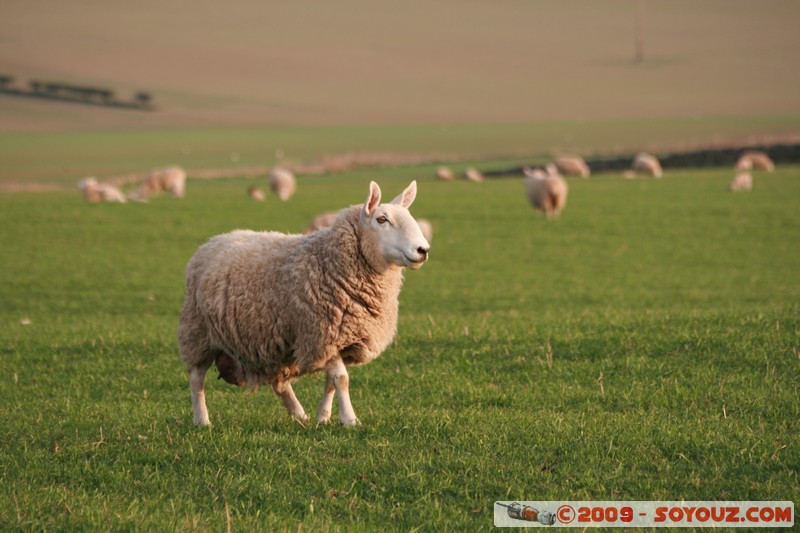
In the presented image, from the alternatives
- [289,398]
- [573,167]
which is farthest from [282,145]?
[289,398]

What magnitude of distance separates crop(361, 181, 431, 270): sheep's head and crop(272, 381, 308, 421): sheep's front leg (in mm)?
1527

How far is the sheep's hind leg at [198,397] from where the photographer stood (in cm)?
777

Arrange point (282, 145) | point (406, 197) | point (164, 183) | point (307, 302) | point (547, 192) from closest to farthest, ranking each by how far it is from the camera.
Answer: point (307, 302) < point (406, 197) < point (547, 192) < point (164, 183) < point (282, 145)

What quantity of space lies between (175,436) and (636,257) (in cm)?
2142

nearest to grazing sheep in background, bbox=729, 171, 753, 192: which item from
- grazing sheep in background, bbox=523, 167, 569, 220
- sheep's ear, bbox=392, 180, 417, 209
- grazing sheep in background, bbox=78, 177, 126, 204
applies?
grazing sheep in background, bbox=523, 167, 569, 220

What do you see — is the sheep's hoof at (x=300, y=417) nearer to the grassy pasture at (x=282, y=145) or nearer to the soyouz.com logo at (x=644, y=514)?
the soyouz.com logo at (x=644, y=514)

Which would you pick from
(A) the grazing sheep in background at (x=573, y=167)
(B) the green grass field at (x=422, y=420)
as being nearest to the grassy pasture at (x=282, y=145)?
(A) the grazing sheep in background at (x=573, y=167)

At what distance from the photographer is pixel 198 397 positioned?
25.8 ft

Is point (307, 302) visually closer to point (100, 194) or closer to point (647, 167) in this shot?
point (100, 194)

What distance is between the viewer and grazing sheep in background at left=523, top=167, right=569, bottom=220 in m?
34.5

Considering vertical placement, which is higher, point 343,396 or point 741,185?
point 741,185

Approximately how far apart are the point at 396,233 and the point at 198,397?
2.32m

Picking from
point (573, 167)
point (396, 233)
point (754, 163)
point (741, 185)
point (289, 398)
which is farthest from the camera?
point (573, 167)

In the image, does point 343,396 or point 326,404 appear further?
point 326,404
